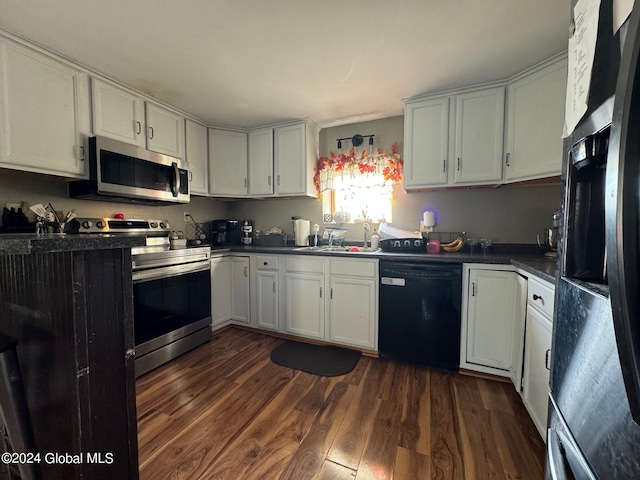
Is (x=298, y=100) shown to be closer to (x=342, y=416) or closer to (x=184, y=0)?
(x=184, y=0)

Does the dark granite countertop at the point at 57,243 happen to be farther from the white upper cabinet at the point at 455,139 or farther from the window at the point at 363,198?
the window at the point at 363,198

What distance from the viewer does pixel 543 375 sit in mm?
1303

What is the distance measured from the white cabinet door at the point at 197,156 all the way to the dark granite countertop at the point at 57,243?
6.94 feet

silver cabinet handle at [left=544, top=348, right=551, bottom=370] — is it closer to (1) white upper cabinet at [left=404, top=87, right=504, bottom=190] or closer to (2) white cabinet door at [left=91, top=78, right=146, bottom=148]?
(1) white upper cabinet at [left=404, top=87, right=504, bottom=190]

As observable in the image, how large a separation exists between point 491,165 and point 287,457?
2.32 meters

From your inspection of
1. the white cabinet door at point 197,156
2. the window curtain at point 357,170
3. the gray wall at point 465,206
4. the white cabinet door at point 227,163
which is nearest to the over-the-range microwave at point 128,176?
the white cabinet door at point 197,156

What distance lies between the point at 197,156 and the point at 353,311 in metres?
2.17

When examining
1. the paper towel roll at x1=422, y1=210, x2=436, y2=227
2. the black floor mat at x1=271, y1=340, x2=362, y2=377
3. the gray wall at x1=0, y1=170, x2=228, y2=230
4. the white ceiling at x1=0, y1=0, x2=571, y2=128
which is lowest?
the black floor mat at x1=271, y1=340, x2=362, y2=377

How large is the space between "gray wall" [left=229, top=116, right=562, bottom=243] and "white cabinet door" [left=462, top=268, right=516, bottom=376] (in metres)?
0.67

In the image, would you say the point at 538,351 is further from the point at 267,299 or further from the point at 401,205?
the point at 267,299

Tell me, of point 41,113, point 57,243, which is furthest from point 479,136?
point 41,113

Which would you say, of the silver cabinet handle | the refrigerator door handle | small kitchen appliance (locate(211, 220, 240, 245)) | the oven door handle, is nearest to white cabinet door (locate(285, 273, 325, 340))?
the oven door handle

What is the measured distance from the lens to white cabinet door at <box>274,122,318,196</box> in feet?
9.07

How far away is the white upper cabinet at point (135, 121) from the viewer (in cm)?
194
